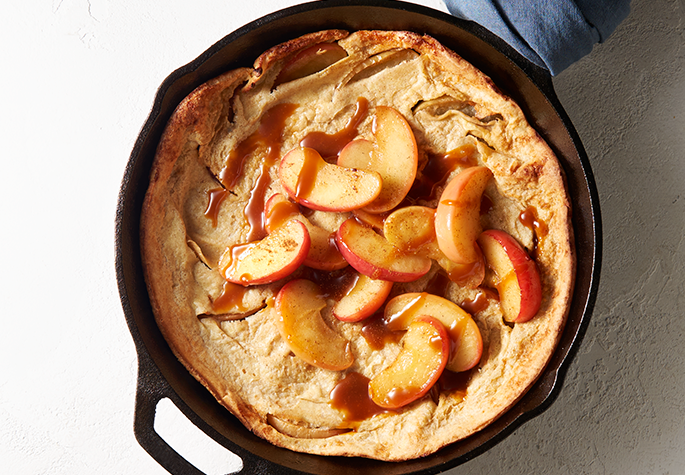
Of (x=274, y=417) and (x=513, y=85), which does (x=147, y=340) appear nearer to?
(x=274, y=417)

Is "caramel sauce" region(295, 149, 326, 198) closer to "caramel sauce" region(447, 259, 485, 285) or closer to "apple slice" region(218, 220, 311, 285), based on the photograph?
"apple slice" region(218, 220, 311, 285)

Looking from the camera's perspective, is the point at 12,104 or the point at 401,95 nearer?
the point at 401,95

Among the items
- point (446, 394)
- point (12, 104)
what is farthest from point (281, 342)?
point (12, 104)

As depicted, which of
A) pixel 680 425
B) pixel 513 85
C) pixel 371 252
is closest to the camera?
pixel 371 252

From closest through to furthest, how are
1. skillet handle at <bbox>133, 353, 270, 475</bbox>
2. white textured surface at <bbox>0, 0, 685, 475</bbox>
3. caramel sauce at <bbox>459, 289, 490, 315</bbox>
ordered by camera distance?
skillet handle at <bbox>133, 353, 270, 475</bbox>
caramel sauce at <bbox>459, 289, 490, 315</bbox>
white textured surface at <bbox>0, 0, 685, 475</bbox>

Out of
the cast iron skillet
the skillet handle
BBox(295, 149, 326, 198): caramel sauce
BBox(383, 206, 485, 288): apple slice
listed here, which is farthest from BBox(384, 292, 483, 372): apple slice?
the skillet handle
